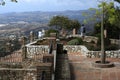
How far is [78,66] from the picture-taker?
17781 millimetres

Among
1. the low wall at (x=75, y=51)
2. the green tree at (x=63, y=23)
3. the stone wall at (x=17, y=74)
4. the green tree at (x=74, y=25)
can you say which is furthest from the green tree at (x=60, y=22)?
the stone wall at (x=17, y=74)

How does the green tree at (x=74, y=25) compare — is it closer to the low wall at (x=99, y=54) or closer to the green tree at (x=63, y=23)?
the green tree at (x=63, y=23)

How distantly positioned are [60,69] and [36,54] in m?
12.2

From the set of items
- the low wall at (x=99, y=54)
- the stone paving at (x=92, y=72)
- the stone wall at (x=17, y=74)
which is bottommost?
the stone wall at (x=17, y=74)

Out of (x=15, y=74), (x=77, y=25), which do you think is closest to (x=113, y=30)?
(x=77, y=25)

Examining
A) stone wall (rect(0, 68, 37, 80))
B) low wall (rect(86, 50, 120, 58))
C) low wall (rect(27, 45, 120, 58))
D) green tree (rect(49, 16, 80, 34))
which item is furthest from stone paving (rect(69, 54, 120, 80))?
green tree (rect(49, 16, 80, 34))

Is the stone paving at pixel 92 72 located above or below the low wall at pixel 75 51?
above

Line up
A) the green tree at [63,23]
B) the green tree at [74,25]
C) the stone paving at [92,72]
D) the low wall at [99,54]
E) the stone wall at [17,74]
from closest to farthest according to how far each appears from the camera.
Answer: the stone paving at [92,72]
the stone wall at [17,74]
the low wall at [99,54]
the green tree at [63,23]
the green tree at [74,25]

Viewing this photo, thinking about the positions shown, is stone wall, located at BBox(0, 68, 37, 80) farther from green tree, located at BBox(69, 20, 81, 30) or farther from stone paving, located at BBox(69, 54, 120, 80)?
green tree, located at BBox(69, 20, 81, 30)

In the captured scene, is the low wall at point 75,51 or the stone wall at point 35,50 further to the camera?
the stone wall at point 35,50

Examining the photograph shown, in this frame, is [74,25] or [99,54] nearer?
[99,54]

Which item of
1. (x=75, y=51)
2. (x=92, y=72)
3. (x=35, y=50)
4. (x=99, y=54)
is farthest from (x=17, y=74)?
(x=75, y=51)

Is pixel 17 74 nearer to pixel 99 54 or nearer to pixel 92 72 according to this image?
pixel 92 72

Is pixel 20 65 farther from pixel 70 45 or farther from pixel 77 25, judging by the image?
pixel 77 25
